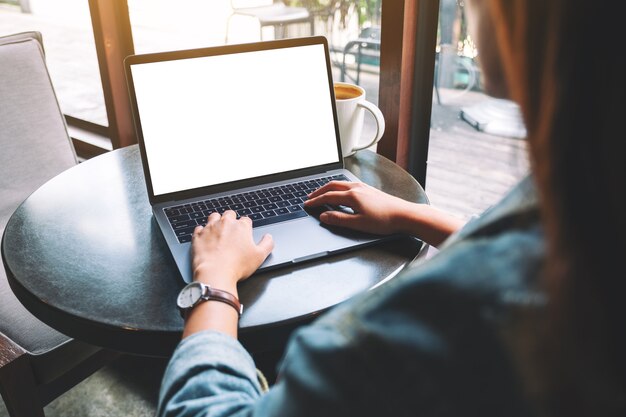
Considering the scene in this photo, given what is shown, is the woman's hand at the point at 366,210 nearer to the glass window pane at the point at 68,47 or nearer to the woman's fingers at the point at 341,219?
the woman's fingers at the point at 341,219

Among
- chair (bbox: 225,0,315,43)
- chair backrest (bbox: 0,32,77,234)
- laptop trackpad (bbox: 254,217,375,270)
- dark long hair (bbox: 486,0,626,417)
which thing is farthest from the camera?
chair (bbox: 225,0,315,43)

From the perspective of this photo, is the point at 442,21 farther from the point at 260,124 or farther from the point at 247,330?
the point at 247,330

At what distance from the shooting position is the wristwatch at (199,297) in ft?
2.33

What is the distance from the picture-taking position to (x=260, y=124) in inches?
43.0

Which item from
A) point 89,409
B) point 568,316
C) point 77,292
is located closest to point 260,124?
point 77,292

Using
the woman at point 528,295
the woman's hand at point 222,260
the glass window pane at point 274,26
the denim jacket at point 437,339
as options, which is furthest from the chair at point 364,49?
the denim jacket at point 437,339

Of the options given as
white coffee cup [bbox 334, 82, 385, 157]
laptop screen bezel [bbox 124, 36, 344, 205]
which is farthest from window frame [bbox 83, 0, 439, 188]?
laptop screen bezel [bbox 124, 36, 344, 205]

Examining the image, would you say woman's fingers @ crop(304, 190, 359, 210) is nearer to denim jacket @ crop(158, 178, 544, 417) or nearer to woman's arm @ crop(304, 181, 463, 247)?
woman's arm @ crop(304, 181, 463, 247)

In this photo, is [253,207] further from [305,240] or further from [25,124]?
[25,124]

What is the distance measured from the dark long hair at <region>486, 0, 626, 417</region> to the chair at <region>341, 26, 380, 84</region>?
1203 mm

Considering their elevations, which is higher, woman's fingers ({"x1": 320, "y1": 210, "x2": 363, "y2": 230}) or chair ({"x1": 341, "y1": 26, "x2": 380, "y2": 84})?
chair ({"x1": 341, "y1": 26, "x2": 380, "y2": 84})

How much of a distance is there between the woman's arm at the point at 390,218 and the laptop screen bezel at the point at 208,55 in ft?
0.63

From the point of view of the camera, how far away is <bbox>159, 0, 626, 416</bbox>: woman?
0.30 m

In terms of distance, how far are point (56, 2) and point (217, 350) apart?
233cm
